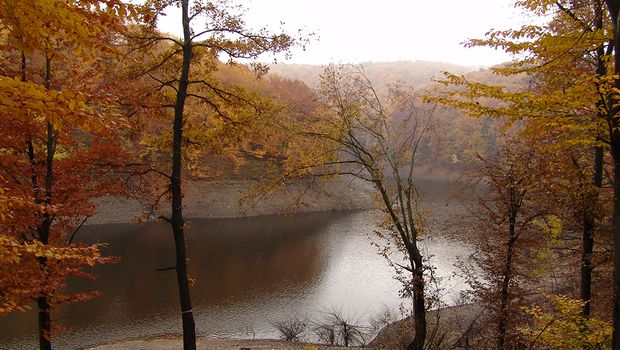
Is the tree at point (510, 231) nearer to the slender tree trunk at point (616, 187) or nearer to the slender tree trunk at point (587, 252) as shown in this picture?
the slender tree trunk at point (587, 252)

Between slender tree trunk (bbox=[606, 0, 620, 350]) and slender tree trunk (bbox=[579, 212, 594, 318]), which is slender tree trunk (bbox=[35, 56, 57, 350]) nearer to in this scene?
slender tree trunk (bbox=[606, 0, 620, 350])

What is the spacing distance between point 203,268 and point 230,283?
342 centimetres

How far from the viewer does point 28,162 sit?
1113 centimetres

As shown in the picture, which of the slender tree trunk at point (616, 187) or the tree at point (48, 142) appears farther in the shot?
the slender tree trunk at point (616, 187)

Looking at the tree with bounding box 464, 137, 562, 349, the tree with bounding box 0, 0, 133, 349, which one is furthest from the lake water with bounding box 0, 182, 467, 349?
the tree with bounding box 0, 0, 133, 349

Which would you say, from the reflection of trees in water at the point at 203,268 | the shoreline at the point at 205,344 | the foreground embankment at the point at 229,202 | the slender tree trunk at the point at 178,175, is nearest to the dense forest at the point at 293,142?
the slender tree trunk at the point at 178,175

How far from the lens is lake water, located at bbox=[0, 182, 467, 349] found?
18.7 metres

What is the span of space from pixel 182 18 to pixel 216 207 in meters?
37.1

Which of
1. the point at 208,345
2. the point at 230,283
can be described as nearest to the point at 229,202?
the point at 230,283

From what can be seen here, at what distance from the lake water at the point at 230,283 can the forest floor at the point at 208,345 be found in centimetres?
192

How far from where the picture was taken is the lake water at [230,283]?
61.4 ft

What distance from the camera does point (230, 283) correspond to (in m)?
24.4

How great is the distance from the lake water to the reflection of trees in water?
0.06 metres

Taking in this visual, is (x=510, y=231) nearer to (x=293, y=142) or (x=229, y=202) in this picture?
(x=293, y=142)
